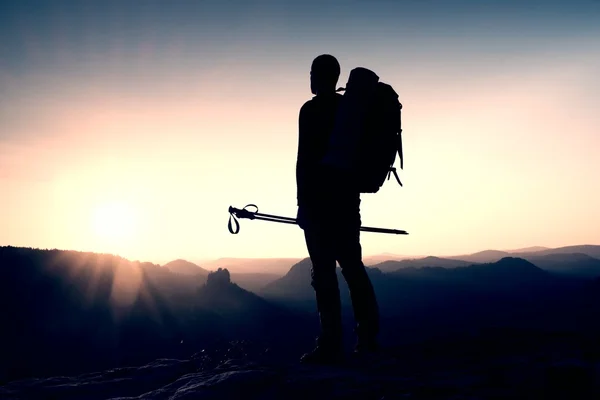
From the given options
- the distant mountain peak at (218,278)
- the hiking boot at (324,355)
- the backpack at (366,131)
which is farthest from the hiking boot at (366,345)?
the distant mountain peak at (218,278)

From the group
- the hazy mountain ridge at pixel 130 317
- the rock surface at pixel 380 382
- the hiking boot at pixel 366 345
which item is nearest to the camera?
the rock surface at pixel 380 382

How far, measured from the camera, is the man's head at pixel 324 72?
5.35 metres

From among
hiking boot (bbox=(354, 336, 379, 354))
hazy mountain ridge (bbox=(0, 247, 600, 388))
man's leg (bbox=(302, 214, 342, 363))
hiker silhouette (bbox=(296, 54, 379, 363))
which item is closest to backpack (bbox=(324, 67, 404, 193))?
hiker silhouette (bbox=(296, 54, 379, 363))

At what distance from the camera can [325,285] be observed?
5.23 meters

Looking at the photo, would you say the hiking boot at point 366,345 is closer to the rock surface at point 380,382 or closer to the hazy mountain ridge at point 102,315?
the rock surface at point 380,382

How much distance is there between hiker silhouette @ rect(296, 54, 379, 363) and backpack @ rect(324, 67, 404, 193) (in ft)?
0.79

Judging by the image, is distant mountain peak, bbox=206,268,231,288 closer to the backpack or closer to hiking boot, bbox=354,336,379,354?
hiking boot, bbox=354,336,379,354

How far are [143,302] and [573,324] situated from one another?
139257 millimetres

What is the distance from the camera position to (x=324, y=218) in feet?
17.2

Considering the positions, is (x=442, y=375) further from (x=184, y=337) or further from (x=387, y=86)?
(x=184, y=337)

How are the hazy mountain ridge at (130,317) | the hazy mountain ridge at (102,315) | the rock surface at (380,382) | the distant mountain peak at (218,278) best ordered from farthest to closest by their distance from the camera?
the distant mountain peak at (218,278), the hazy mountain ridge at (130,317), the hazy mountain ridge at (102,315), the rock surface at (380,382)

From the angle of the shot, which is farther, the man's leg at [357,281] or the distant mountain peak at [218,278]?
the distant mountain peak at [218,278]

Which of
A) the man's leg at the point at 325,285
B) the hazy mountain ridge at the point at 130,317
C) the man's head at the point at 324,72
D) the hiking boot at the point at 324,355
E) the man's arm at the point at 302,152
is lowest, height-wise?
the hazy mountain ridge at the point at 130,317

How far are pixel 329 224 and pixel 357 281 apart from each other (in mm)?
799
